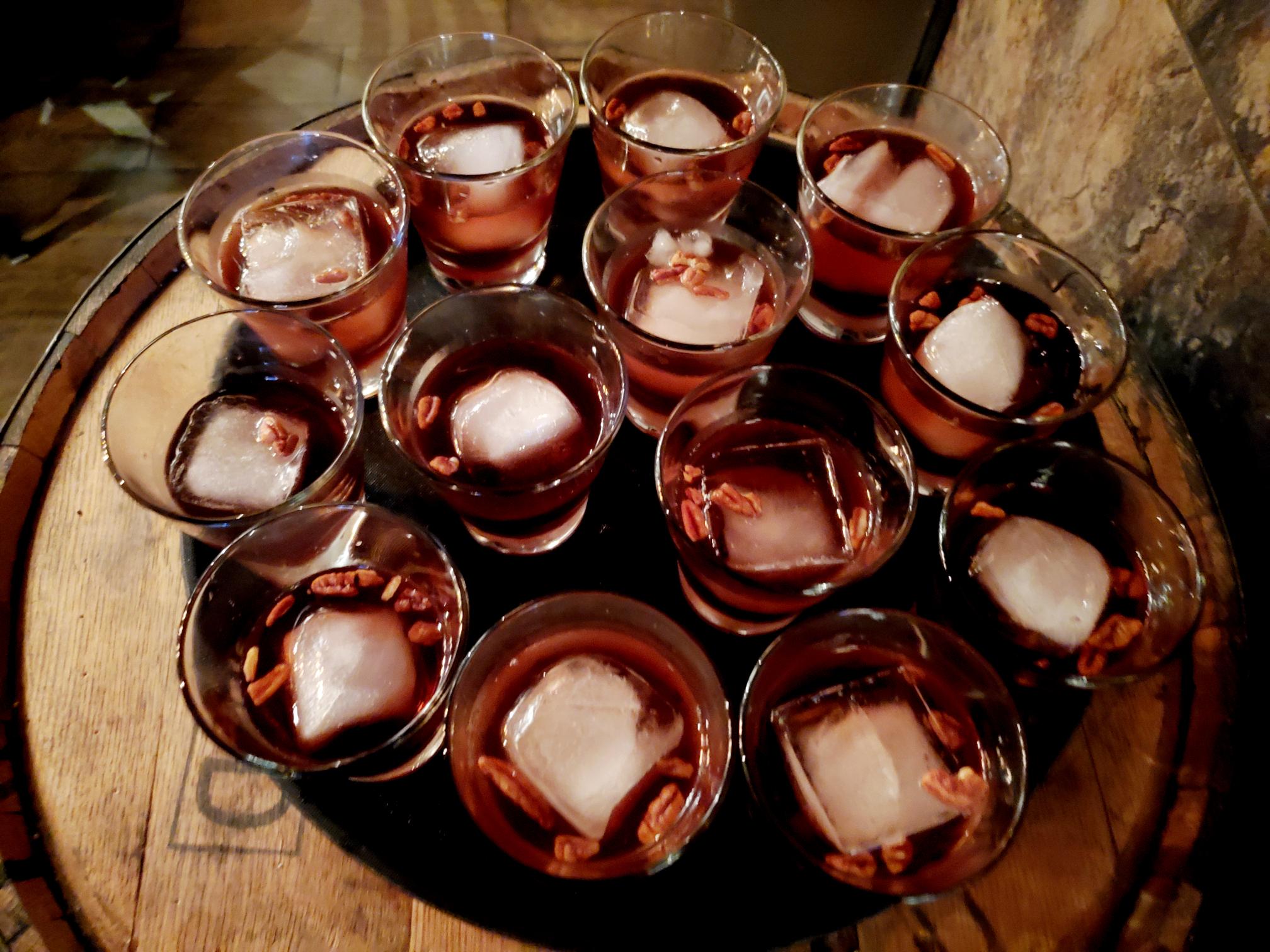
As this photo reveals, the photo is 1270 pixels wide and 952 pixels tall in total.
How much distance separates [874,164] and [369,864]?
51.6 inches

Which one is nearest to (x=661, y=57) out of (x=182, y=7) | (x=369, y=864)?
(x=369, y=864)

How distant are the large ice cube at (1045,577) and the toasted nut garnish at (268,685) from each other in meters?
0.91

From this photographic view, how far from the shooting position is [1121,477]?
3.67ft

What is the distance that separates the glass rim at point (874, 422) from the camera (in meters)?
0.98

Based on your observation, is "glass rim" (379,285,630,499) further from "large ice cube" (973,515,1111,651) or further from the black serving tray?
"large ice cube" (973,515,1111,651)

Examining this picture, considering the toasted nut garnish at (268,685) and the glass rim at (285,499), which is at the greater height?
the glass rim at (285,499)

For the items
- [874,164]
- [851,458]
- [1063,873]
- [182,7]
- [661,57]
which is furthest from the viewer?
[182,7]

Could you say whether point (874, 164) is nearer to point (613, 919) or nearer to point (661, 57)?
point (661, 57)

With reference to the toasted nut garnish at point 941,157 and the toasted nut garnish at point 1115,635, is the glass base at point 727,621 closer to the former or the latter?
the toasted nut garnish at point 1115,635

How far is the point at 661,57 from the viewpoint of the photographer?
1.53 meters

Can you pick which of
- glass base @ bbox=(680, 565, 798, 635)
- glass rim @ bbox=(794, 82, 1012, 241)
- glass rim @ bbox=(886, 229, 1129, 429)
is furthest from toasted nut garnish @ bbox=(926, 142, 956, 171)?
glass base @ bbox=(680, 565, 798, 635)

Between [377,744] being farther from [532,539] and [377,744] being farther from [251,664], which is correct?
[532,539]

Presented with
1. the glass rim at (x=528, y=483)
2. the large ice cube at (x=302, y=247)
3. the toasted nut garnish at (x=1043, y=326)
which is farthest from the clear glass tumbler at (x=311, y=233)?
the toasted nut garnish at (x=1043, y=326)

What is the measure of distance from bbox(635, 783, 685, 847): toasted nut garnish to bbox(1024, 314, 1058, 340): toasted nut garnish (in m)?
0.90
